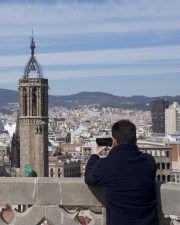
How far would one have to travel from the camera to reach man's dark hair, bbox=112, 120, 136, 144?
14.6ft

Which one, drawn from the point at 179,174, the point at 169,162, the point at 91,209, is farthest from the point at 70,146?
the point at 91,209

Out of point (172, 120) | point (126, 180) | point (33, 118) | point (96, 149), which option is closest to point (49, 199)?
point (96, 149)

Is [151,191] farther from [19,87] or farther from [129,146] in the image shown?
[19,87]

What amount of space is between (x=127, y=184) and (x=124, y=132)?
37cm

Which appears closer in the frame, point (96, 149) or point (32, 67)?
point (96, 149)

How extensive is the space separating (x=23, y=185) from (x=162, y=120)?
18237cm

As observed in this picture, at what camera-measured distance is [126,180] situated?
14.2ft

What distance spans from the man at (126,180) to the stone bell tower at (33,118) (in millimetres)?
36780

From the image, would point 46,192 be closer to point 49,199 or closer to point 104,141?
point 49,199

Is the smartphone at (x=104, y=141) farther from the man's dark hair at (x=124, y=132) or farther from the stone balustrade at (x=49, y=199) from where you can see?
the stone balustrade at (x=49, y=199)

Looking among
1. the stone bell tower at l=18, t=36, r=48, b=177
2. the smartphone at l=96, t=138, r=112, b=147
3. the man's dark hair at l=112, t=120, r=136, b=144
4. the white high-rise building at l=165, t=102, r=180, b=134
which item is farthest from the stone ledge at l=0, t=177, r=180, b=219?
the white high-rise building at l=165, t=102, r=180, b=134

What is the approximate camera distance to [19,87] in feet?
136

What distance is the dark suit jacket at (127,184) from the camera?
168 inches

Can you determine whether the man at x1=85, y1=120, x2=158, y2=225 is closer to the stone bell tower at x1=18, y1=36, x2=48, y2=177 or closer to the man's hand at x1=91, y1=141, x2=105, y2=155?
the man's hand at x1=91, y1=141, x2=105, y2=155
